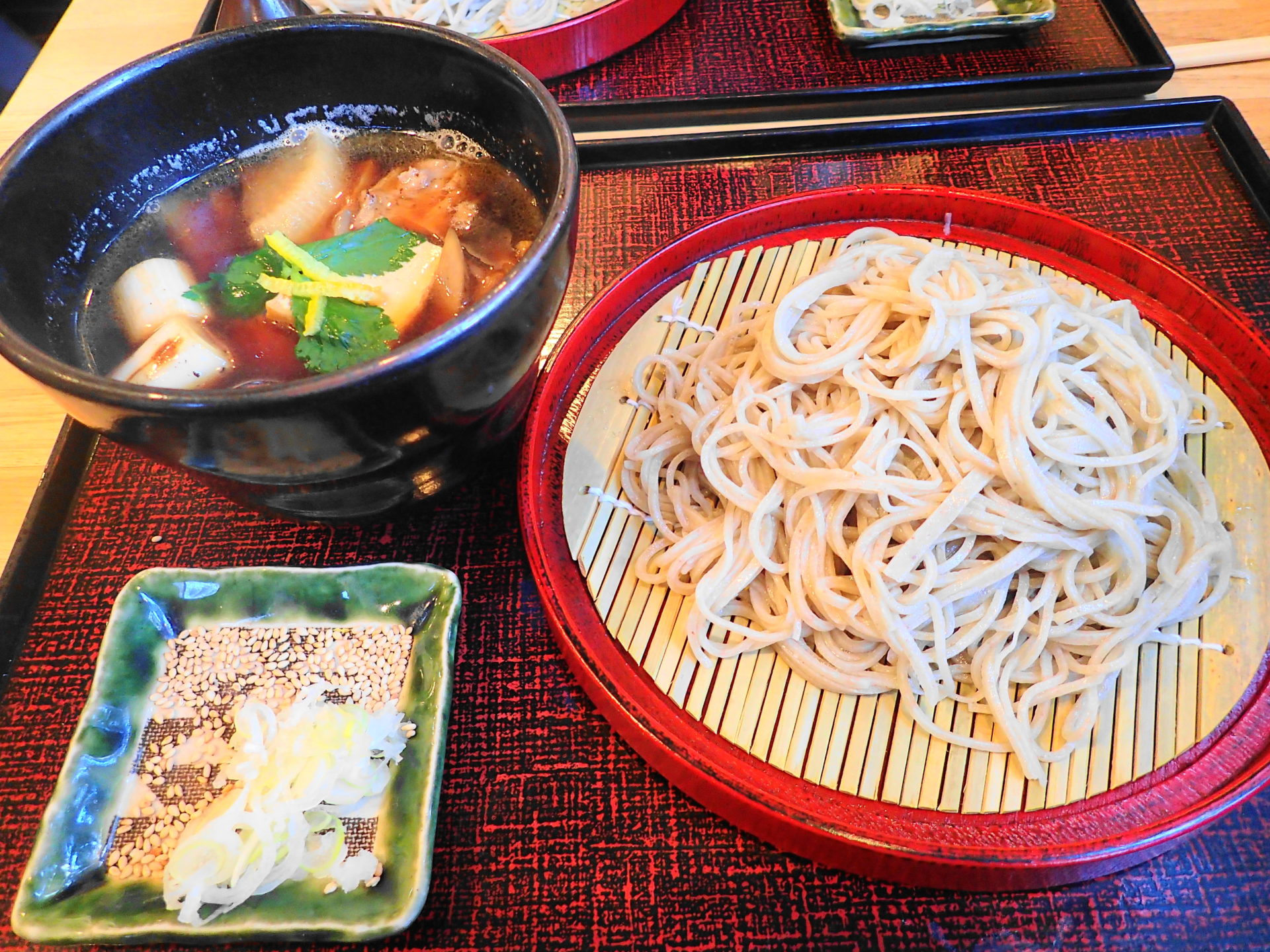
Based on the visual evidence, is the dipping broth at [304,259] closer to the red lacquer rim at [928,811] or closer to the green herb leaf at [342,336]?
the green herb leaf at [342,336]

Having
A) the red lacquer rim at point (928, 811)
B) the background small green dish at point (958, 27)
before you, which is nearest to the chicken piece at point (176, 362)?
the red lacquer rim at point (928, 811)

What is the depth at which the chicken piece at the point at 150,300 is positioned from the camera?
124 cm

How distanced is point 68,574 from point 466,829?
878mm

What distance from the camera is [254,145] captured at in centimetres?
143

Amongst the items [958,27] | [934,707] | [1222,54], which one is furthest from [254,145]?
[1222,54]

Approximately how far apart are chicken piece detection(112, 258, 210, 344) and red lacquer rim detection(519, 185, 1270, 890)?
1.87 feet

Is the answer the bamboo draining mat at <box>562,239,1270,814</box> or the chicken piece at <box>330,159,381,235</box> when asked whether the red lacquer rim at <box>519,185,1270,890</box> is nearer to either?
the bamboo draining mat at <box>562,239,1270,814</box>

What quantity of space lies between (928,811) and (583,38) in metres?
2.05

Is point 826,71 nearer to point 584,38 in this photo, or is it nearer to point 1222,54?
point 584,38

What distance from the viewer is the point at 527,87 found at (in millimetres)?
1204

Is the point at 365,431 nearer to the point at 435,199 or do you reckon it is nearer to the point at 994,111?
the point at 435,199

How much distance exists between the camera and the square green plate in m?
1.00

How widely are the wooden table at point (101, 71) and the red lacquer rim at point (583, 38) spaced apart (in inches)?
51.0

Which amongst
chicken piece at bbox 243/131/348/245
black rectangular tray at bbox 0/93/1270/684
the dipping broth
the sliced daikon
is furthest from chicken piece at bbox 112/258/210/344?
black rectangular tray at bbox 0/93/1270/684
